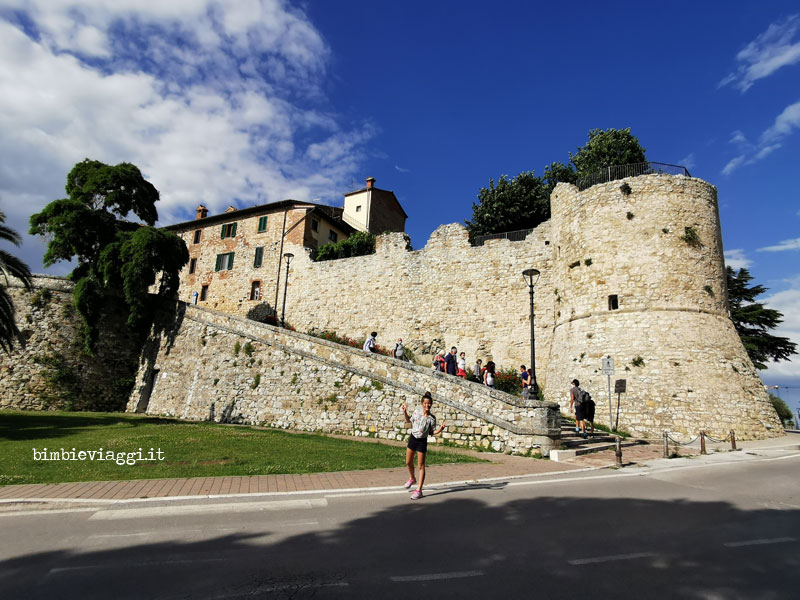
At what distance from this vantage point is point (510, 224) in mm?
30859

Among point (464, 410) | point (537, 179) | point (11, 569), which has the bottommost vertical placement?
point (11, 569)

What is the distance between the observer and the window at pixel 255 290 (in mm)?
33719

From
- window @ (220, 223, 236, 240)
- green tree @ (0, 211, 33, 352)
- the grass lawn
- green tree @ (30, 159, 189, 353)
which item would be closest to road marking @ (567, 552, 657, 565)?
the grass lawn

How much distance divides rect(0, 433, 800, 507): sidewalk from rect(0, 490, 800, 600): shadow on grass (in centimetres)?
110

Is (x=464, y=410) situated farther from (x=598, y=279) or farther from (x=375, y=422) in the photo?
(x=598, y=279)

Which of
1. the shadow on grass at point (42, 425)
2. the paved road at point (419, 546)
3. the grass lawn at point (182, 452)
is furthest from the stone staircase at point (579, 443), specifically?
the shadow on grass at point (42, 425)

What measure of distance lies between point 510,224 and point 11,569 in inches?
1174

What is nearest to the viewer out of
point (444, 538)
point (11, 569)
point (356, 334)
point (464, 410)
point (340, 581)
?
point (340, 581)

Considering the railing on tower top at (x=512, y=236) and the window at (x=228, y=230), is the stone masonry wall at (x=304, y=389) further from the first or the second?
the window at (x=228, y=230)

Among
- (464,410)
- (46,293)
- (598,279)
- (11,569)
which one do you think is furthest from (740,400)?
(46,293)

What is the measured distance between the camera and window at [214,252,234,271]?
36.1 metres

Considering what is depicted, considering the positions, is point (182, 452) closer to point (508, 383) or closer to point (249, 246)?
point (508, 383)

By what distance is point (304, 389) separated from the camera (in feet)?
59.7

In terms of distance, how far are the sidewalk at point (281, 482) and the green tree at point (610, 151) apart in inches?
939
